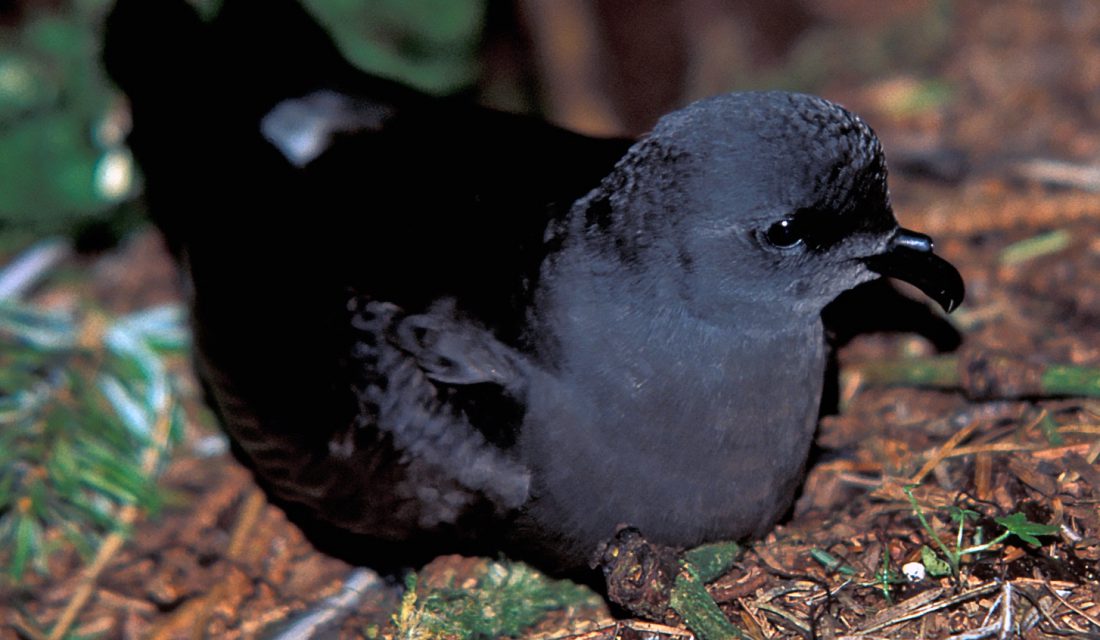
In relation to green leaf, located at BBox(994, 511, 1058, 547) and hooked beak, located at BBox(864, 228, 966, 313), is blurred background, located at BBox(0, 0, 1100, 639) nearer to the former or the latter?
green leaf, located at BBox(994, 511, 1058, 547)

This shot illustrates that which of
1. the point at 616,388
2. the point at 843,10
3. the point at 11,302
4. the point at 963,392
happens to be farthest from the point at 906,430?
the point at 11,302

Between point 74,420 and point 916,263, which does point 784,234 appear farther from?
point 74,420

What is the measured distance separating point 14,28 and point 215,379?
243 cm

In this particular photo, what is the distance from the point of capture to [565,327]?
3301 mm

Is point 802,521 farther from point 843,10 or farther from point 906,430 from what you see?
point 843,10

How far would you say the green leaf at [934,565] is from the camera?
123 inches

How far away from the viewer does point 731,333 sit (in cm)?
330

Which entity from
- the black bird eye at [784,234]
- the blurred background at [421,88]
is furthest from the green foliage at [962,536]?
the black bird eye at [784,234]

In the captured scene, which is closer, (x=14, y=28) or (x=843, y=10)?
(x=14, y=28)

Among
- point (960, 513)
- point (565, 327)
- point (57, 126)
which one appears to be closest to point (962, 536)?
point (960, 513)

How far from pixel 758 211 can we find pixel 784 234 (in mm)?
109

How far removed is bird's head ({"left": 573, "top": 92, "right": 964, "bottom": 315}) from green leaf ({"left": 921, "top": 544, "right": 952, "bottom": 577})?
0.73 meters

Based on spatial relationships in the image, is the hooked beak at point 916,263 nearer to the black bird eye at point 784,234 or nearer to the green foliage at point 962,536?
the black bird eye at point 784,234

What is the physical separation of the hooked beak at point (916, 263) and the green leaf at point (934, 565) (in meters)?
0.74
